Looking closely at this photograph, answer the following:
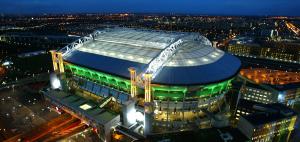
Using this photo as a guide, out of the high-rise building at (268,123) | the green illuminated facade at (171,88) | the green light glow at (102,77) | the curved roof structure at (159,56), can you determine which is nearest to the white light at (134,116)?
the green illuminated facade at (171,88)

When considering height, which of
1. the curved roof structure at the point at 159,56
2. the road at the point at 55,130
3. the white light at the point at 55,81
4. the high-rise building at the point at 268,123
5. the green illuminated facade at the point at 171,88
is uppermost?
the curved roof structure at the point at 159,56

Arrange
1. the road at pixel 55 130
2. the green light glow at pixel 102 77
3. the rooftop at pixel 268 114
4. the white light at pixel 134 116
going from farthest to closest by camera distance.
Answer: the green light glow at pixel 102 77 → the white light at pixel 134 116 → the road at pixel 55 130 → the rooftop at pixel 268 114

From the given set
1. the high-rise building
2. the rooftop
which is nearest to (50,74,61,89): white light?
the high-rise building

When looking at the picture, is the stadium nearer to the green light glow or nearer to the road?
the green light glow

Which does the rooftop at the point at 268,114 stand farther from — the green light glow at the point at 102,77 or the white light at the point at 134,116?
the green light glow at the point at 102,77

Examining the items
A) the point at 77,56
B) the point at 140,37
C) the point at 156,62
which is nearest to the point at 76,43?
the point at 77,56

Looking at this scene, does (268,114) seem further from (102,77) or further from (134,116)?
(102,77)

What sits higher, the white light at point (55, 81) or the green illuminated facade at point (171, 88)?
the green illuminated facade at point (171, 88)
